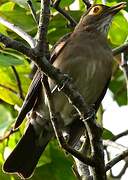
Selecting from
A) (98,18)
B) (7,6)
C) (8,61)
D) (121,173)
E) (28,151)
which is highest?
(7,6)

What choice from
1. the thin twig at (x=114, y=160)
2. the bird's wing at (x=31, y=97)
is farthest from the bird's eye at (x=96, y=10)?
the thin twig at (x=114, y=160)

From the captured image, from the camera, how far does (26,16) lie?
187 inches

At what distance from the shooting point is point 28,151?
15.8 ft

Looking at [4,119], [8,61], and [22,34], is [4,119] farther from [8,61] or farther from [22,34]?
[22,34]

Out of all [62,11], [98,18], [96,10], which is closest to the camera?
[62,11]

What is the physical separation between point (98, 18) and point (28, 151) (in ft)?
4.53

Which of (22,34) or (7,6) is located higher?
(7,6)

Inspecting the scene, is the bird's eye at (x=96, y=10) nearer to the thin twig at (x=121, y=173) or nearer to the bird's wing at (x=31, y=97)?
the bird's wing at (x=31, y=97)

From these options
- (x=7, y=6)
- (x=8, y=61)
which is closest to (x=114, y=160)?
(x=8, y=61)

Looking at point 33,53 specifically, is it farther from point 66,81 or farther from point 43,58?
point 66,81

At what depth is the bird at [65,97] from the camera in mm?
4559

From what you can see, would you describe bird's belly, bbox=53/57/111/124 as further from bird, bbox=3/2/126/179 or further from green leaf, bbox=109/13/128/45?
green leaf, bbox=109/13/128/45

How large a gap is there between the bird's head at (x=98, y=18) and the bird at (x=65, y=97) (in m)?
0.01

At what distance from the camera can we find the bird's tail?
14.8 ft
